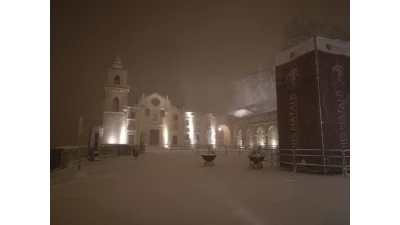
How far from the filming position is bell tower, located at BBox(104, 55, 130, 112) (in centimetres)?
510

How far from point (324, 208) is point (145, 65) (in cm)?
441

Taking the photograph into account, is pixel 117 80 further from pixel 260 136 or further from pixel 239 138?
pixel 260 136

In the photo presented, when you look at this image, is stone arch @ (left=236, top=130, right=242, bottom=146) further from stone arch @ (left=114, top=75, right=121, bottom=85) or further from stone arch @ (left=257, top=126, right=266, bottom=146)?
stone arch @ (left=114, top=75, right=121, bottom=85)

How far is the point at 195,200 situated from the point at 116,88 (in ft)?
12.7

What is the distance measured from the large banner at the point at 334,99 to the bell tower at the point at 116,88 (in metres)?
4.58

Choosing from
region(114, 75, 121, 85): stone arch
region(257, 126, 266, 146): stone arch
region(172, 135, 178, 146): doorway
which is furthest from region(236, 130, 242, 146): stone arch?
region(114, 75, 121, 85): stone arch

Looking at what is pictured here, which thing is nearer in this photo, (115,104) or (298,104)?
(298,104)

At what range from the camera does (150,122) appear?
8.23 meters

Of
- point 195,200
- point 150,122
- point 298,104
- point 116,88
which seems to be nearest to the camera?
point 195,200

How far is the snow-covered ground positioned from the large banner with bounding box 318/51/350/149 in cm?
→ 110

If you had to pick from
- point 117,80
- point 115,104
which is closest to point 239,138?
point 115,104

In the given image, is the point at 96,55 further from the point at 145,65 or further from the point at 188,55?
the point at 188,55

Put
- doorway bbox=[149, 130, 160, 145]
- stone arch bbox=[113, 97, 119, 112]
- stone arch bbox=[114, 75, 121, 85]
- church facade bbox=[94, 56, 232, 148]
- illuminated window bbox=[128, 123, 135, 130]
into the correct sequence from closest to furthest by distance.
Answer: stone arch bbox=[114, 75, 121, 85] → church facade bbox=[94, 56, 232, 148] → stone arch bbox=[113, 97, 119, 112] → illuminated window bbox=[128, 123, 135, 130] → doorway bbox=[149, 130, 160, 145]
